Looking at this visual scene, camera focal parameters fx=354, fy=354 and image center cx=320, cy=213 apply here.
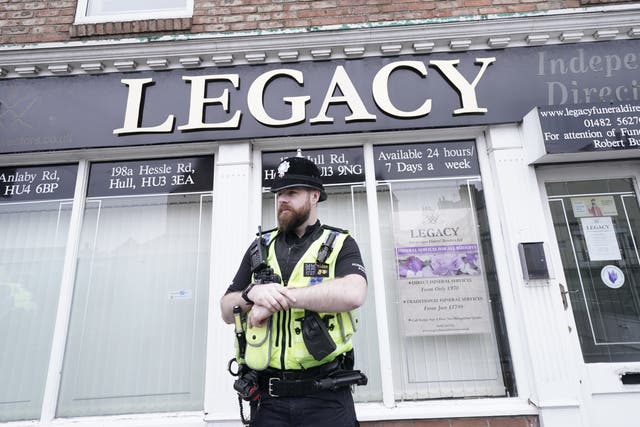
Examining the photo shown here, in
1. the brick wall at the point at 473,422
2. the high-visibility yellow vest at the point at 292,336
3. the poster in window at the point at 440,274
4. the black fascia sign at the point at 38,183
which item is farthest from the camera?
the black fascia sign at the point at 38,183

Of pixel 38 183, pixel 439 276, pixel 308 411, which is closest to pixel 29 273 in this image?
pixel 38 183

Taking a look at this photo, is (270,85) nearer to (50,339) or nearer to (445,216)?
(445,216)

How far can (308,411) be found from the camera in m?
1.65

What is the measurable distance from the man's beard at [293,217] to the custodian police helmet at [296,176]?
11 cm

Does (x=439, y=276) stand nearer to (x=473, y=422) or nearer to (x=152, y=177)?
(x=473, y=422)

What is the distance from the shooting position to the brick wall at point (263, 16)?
3.59m

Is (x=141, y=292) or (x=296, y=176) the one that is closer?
(x=296, y=176)

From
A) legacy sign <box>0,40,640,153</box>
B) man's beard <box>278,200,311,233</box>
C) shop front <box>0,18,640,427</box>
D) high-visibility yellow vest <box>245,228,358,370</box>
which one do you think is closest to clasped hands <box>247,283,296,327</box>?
high-visibility yellow vest <box>245,228,358,370</box>

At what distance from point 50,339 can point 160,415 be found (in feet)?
4.09

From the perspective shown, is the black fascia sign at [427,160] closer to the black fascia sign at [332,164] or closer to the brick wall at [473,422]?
the black fascia sign at [332,164]

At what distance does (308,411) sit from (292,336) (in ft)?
1.14

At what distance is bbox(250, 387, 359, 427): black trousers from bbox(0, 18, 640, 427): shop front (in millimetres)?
1267

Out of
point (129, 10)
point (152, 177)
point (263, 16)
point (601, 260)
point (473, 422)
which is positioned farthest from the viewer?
point (129, 10)

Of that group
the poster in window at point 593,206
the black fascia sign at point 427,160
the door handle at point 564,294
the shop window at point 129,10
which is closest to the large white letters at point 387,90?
the black fascia sign at point 427,160
